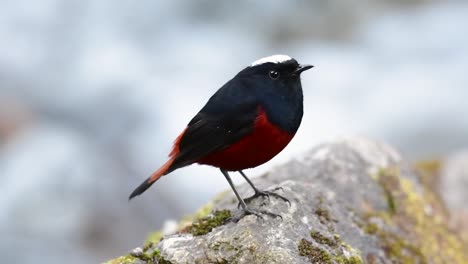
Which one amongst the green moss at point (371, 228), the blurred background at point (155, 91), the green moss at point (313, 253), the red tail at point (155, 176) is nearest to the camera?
the green moss at point (313, 253)

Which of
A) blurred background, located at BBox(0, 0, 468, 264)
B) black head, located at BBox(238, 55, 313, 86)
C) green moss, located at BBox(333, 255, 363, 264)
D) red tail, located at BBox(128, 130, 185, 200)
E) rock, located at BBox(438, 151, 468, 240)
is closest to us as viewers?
green moss, located at BBox(333, 255, 363, 264)

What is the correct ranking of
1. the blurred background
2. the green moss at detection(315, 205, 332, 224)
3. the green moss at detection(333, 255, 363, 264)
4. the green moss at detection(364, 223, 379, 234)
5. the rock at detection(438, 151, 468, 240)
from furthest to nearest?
the blurred background → the rock at detection(438, 151, 468, 240) → the green moss at detection(364, 223, 379, 234) → the green moss at detection(315, 205, 332, 224) → the green moss at detection(333, 255, 363, 264)

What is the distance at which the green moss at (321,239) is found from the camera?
13.8ft

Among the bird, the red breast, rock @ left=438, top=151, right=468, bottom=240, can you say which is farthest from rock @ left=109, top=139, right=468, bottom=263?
rock @ left=438, top=151, right=468, bottom=240

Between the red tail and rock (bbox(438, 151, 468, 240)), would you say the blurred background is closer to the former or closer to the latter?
rock (bbox(438, 151, 468, 240))

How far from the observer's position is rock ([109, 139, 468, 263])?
13.2 ft

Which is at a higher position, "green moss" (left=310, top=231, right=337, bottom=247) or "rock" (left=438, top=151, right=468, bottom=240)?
"rock" (left=438, top=151, right=468, bottom=240)

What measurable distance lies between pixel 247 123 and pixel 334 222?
0.95 metres

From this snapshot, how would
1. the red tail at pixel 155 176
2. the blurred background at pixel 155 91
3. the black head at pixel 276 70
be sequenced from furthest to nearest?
1. the blurred background at pixel 155 91
2. the black head at pixel 276 70
3. the red tail at pixel 155 176

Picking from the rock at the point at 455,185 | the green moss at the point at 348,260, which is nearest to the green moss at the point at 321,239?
the green moss at the point at 348,260

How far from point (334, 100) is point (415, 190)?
29.2 ft

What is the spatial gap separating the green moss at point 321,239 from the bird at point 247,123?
0.92 feet

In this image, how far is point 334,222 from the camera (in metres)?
4.60

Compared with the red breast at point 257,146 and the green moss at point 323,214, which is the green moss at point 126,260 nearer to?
the red breast at point 257,146
